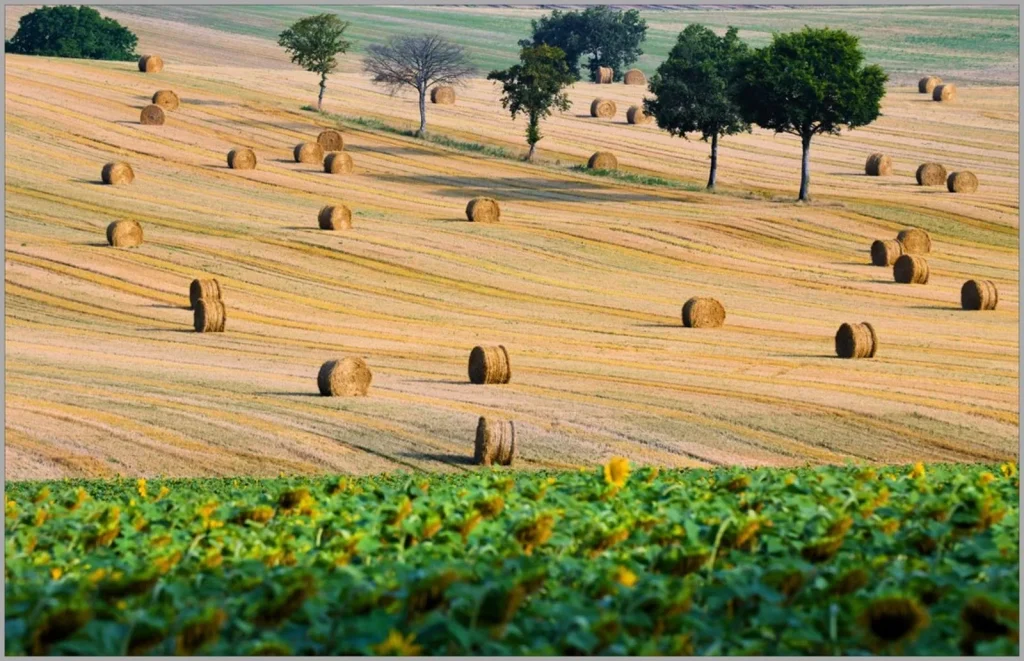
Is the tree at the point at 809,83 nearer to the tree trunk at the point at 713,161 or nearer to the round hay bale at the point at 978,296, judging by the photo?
the tree trunk at the point at 713,161

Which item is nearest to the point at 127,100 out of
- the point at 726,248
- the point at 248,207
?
the point at 248,207

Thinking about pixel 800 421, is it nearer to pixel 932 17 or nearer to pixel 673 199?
pixel 673 199

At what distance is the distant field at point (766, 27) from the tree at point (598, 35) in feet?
7.48

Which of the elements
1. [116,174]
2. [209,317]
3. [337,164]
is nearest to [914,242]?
[337,164]

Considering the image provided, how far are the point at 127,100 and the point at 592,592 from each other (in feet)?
244

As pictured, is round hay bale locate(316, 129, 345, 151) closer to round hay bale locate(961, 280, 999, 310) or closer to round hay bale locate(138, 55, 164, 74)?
round hay bale locate(138, 55, 164, 74)

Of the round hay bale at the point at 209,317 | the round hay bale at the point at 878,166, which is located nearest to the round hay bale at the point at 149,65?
the round hay bale at the point at 878,166

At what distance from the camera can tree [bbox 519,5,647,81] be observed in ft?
393

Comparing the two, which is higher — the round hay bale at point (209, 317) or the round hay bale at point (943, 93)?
the round hay bale at point (943, 93)

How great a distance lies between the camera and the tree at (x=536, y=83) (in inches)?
3031

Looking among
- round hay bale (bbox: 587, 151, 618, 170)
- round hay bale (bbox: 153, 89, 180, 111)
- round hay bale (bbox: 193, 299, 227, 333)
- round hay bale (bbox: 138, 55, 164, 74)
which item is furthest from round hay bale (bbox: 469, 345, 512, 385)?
round hay bale (bbox: 138, 55, 164, 74)

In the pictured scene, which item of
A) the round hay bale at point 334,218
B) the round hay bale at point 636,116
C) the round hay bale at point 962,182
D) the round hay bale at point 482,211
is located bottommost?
the round hay bale at point 334,218

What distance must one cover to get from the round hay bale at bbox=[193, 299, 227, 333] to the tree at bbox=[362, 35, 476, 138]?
42808mm

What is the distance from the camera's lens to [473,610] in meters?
8.21
